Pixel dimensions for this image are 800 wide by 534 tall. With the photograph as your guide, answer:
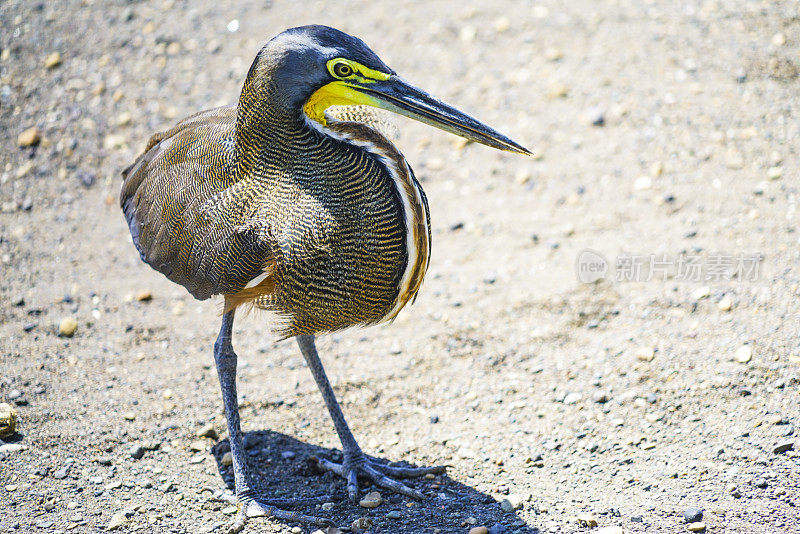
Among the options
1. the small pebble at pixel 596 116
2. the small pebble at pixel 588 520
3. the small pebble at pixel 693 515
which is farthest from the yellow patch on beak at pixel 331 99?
the small pebble at pixel 596 116

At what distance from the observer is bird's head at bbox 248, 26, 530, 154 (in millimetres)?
3414

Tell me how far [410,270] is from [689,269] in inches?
103

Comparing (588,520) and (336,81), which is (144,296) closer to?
(336,81)

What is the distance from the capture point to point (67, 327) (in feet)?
18.0

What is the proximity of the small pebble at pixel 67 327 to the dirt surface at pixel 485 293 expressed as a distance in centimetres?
9

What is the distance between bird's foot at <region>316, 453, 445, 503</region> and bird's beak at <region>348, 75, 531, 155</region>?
1866 millimetres

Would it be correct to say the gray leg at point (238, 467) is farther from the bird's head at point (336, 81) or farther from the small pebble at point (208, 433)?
the bird's head at point (336, 81)

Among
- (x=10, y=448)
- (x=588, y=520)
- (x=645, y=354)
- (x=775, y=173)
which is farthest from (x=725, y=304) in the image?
(x=10, y=448)

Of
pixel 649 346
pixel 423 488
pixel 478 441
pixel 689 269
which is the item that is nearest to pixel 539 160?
pixel 689 269

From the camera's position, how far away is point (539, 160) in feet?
21.7

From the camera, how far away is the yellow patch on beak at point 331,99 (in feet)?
11.5

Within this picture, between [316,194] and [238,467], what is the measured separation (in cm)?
161

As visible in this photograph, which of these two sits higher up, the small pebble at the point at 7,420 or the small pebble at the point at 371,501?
the small pebble at the point at 371,501

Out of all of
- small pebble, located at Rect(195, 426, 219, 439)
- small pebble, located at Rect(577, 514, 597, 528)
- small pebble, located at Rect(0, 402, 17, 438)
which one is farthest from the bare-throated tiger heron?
small pebble, located at Rect(0, 402, 17, 438)
